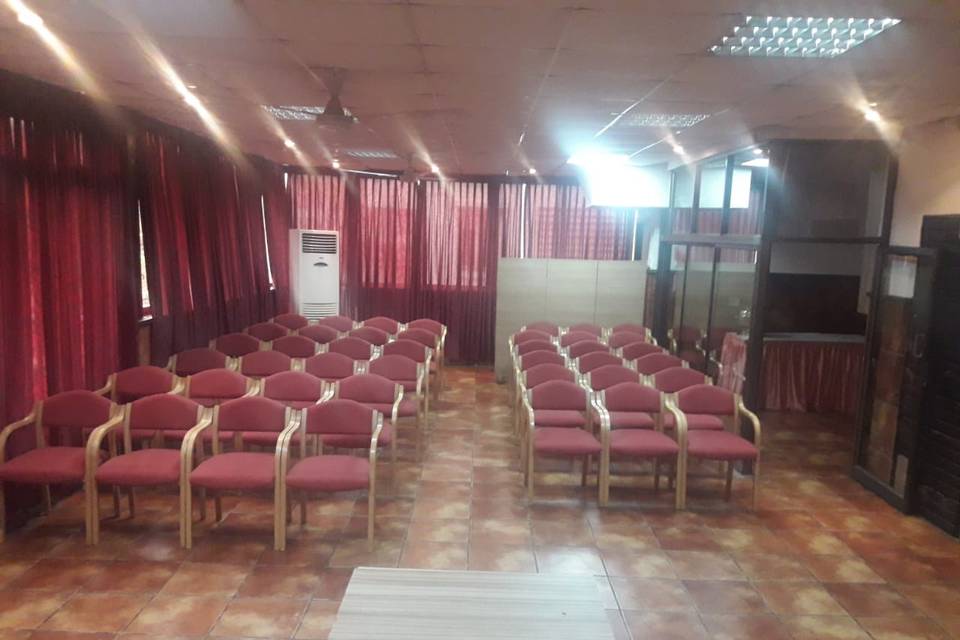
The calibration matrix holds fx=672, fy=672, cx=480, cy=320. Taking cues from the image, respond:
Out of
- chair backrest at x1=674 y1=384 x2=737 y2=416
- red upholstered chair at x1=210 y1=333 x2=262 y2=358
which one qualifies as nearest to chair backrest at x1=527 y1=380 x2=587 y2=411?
chair backrest at x1=674 y1=384 x2=737 y2=416

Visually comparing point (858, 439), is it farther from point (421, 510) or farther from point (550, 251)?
point (550, 251)

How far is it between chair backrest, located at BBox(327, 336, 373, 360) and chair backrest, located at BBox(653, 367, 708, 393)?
3.07m

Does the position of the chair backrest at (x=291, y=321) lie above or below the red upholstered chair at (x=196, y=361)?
above

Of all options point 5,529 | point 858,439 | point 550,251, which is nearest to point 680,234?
point 550,251

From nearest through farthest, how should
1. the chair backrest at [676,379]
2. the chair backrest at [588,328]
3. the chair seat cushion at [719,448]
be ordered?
the chair seat cushion at [719,448] < the chair backrest at [676,379] < the chair backrest at [588,328]

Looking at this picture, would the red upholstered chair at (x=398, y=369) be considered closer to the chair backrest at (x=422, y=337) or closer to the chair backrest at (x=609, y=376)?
the chair backrest at (x=422, y=337)

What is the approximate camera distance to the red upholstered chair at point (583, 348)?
292 inches

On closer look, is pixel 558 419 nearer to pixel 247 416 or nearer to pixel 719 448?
pixel 719 448

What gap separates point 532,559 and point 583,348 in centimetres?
346

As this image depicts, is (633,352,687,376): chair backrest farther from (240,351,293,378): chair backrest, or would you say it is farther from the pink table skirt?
(240,351,293,378): chair backrest

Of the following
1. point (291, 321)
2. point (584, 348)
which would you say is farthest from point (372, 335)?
point (584, 348)

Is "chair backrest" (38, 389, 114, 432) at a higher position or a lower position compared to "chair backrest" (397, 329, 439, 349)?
lower

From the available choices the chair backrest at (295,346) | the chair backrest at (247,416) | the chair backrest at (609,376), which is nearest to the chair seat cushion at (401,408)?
the chair backrest at (247,416)

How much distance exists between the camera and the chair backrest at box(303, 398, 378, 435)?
15.6 ft
